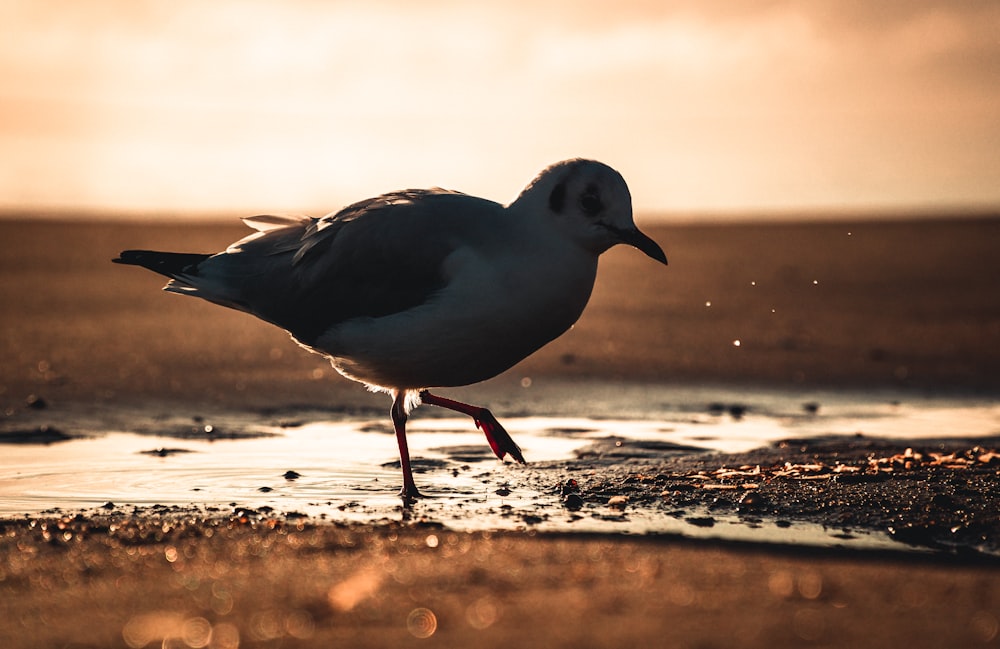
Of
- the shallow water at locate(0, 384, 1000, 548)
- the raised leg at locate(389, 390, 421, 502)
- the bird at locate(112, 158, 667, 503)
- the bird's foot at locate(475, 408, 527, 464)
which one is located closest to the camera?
the shallow water at locate(0, 384, 1000, 548)

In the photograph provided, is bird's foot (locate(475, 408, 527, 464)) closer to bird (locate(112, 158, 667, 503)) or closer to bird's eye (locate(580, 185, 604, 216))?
bird (locate(112, 158, 667, 503))

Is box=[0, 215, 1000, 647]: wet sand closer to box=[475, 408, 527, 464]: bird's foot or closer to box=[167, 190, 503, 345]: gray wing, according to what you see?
box=[475, 408, 527, 464]: bird's foot

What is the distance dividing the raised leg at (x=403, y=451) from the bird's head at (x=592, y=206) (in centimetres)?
130

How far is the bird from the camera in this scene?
6047 mm

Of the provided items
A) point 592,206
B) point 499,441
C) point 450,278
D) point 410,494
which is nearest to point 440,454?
point 499,441

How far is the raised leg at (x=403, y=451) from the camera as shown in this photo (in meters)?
6.15

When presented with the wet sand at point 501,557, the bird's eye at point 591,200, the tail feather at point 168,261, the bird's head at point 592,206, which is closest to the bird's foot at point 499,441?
the wet sand at point 501,557

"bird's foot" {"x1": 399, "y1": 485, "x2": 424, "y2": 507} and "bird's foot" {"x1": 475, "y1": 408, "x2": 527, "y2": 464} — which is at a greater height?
"bird's foot" {"x1": 475, "y1": 408, "x2": 527, "y2": 464}

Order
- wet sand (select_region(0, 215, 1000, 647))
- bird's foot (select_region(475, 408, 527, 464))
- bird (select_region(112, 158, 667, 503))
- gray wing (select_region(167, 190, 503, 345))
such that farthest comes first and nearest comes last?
bird's foot (select_region(475, 408, 527, 464)), gray wing (select_region(167, 190, 503, 345)), bird (select_region(112, 158, 667, 503)), wet sand (select_region(0, 215, 1000, 647))

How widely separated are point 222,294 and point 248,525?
2.30m

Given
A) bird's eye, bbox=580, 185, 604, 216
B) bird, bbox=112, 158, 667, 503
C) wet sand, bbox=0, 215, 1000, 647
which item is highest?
bird's eye, bbox=580, 185, 604, 216

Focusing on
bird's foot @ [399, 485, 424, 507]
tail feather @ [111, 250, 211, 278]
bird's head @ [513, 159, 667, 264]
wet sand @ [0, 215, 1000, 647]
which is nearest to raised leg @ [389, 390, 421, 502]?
bird's foot @ [399, 485, 424, 507]

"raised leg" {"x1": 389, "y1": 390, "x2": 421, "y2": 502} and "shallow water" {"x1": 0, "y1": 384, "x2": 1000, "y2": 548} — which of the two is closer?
"shallow water" {"x1": 0, "y1": 384, "x2": 1000, "y2": 548}

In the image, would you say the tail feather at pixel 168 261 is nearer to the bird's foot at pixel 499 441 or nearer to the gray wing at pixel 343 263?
the gray wing at pixel 343 263
